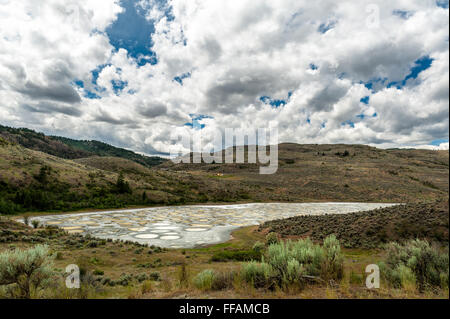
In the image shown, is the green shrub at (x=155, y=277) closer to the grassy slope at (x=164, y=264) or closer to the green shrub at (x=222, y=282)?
the grassy slope at (x=164, y=264)

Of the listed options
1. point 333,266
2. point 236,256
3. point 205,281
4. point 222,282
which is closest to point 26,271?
point 205,281

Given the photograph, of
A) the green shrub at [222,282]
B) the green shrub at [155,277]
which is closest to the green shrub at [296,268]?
the green shrub at [222,282]

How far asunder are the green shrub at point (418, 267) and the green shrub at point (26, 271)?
7849 mm

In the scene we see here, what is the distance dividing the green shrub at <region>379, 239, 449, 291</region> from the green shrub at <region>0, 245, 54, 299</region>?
25.8ft

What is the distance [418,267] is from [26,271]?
8.90 m

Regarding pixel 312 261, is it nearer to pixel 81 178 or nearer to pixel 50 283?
pixel 50 283

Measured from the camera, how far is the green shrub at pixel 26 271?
15.3 feet

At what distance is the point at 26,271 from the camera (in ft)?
15.8

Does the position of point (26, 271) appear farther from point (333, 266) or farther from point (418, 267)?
point (418, 267)

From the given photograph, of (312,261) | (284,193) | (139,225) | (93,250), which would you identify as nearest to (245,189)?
(284,193)

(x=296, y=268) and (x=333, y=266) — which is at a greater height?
(x=296, y=268)

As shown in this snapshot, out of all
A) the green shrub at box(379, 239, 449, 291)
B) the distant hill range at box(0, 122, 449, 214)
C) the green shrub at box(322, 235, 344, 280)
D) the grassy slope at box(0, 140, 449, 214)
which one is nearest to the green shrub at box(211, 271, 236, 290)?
the green shrub at box(322, 235, 344, 280)

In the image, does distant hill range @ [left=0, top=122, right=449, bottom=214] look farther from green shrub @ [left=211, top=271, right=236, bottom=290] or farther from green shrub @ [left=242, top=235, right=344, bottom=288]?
green shrub @ [left=211, top=271, right=236, bottom=290]
